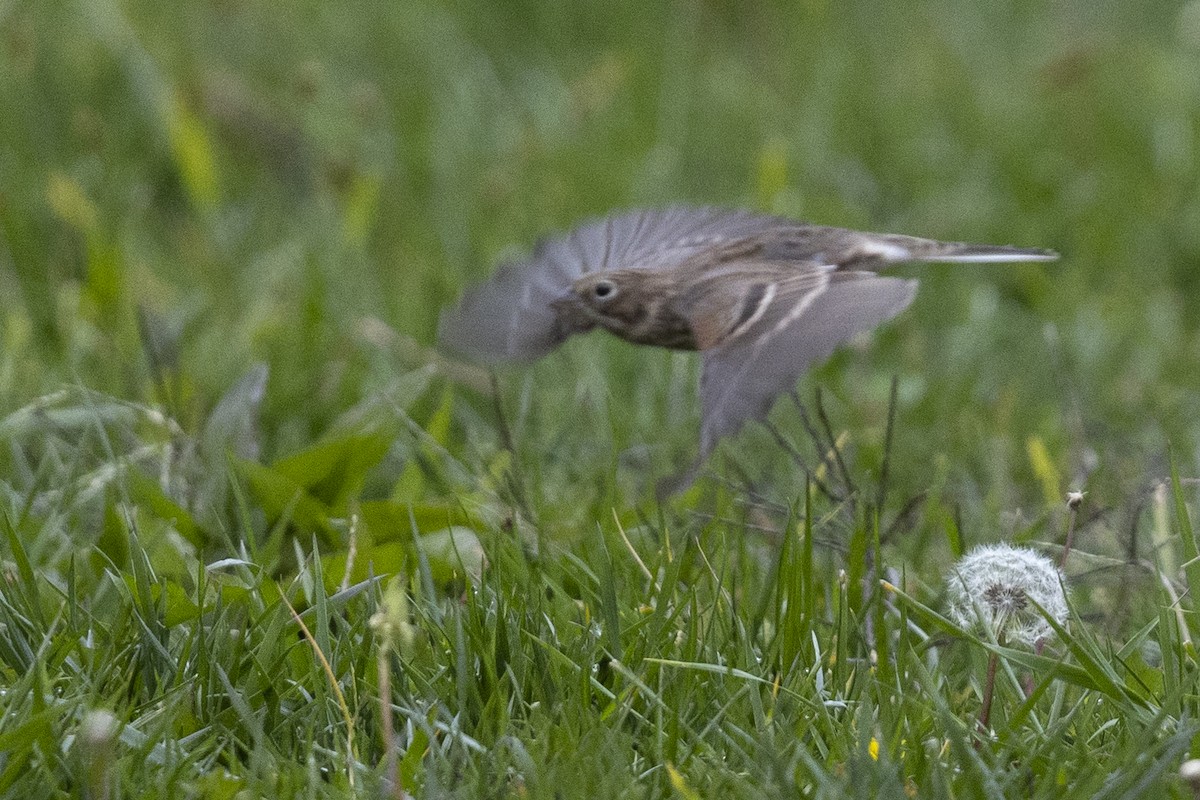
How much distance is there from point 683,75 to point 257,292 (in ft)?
7.78

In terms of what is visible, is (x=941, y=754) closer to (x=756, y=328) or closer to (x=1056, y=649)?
(x=1056, y=649)

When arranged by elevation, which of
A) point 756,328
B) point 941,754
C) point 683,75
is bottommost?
point 941,754

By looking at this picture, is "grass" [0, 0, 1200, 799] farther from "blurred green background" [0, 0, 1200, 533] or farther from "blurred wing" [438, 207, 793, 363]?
"blurred wing" [438, 207, 793, 363]

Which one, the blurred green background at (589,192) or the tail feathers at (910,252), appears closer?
the tail feathers at (910,252)

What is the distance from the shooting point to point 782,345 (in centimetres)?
295

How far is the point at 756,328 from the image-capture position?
10.1 ft

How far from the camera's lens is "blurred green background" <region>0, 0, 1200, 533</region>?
13.6ft

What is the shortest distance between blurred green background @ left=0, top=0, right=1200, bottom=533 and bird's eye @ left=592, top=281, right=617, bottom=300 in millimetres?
354

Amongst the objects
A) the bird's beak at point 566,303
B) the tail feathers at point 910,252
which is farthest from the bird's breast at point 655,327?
the tail feathers at point 910,252

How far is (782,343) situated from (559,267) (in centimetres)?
108

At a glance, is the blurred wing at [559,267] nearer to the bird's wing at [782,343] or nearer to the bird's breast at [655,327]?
the bird's breast at [655,327]

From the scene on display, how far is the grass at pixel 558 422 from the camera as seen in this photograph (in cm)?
228

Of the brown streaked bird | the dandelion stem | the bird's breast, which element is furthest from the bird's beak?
the dandelion stem

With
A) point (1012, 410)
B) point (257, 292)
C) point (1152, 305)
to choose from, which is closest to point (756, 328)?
point (1012, 410)
